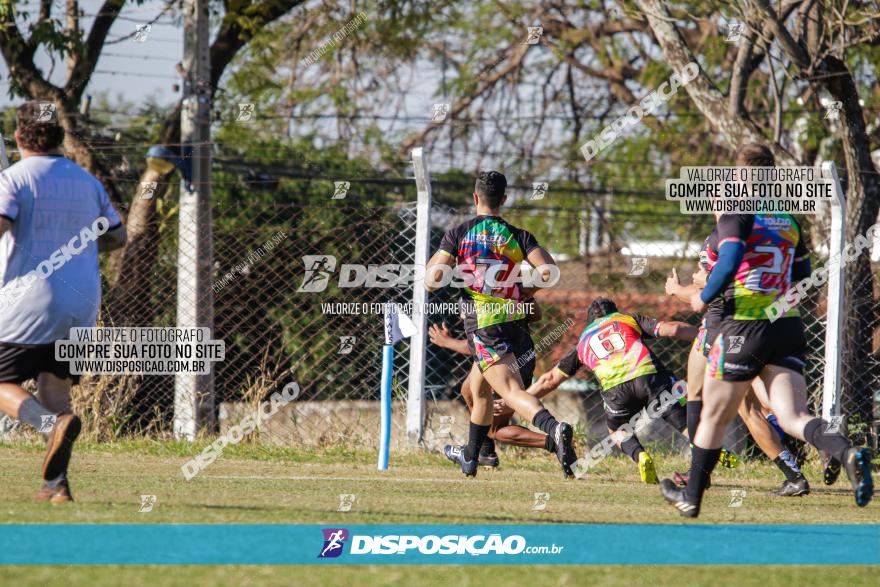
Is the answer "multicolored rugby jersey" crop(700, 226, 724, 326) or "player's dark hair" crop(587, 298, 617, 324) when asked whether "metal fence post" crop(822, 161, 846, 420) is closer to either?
"player's dark hair" crop(587, 298, 617, 324)

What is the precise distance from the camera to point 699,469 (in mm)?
5645

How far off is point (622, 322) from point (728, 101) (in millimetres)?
3900

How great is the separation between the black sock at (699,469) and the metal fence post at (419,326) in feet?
12.8

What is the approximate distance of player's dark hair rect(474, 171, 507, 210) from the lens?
7402 millimetres

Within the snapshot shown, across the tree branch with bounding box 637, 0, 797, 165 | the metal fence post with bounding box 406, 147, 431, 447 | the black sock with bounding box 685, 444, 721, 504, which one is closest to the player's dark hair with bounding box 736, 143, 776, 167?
the black sock with bounding box 685, 444, 721, 504

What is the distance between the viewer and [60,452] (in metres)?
5.29

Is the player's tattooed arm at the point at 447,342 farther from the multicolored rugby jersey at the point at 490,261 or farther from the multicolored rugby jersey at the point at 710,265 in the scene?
the multicolored rugby jersey at the point at 710,265

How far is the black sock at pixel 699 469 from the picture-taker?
5633mm

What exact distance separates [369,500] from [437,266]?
175cm

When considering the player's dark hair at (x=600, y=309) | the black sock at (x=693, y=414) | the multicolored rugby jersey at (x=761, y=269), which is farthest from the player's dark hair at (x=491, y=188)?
the multicolored rugby jersey at (x=761, y=269)

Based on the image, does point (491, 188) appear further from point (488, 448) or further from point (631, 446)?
point (488, 448)

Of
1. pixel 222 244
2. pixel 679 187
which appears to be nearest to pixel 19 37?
pixel 222 244

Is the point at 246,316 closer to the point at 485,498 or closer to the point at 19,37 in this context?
the point at 19,37

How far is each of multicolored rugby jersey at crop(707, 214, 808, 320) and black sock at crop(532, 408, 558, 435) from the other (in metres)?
1.58
